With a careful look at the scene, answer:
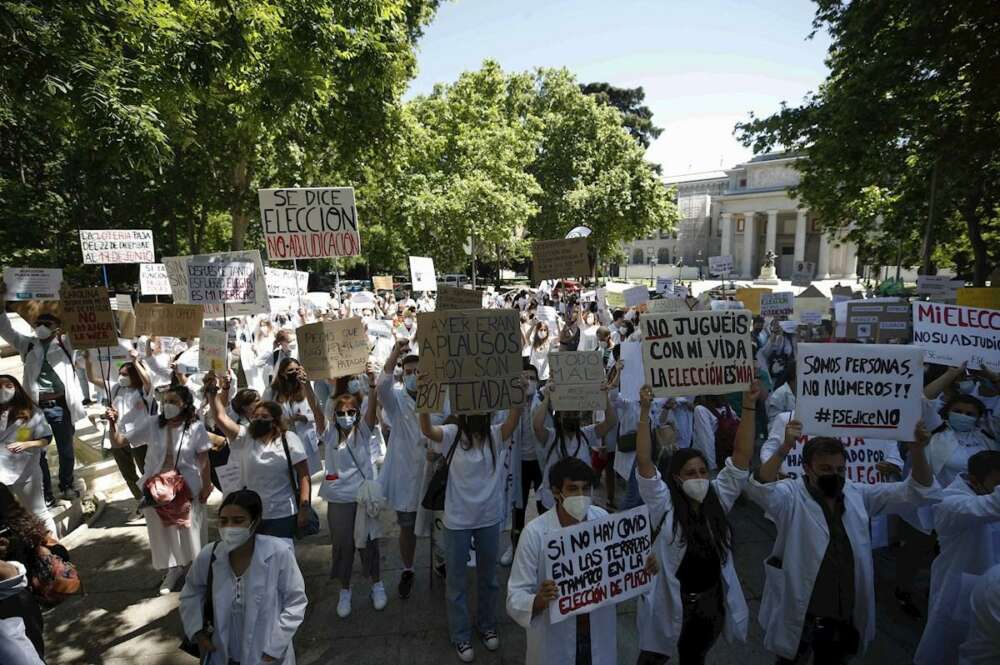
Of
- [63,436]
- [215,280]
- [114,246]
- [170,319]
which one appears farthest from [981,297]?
[114,246]

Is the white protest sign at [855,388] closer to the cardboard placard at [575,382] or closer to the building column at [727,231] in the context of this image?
the cardboard placard at [575,382]

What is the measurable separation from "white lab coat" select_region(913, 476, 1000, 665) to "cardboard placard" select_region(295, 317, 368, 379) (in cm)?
447

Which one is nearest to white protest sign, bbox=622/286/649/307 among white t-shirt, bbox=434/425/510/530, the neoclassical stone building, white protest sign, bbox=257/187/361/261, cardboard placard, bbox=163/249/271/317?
white protest sign, bbox=257/187/361/261

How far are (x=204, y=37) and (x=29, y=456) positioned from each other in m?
6.46

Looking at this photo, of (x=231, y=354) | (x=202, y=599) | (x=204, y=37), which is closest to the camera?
(x=202, y=599)

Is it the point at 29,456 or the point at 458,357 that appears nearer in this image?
the point at 458,357

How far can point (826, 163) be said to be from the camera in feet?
49.8

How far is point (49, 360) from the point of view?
646 cm

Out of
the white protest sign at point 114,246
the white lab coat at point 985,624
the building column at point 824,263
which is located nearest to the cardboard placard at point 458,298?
the white lab coat at point 985,624

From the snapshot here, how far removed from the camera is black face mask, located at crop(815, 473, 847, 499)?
330 centimetres

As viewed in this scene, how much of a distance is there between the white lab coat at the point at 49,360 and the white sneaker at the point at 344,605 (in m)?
4.34

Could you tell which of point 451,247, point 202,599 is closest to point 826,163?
point 202,599

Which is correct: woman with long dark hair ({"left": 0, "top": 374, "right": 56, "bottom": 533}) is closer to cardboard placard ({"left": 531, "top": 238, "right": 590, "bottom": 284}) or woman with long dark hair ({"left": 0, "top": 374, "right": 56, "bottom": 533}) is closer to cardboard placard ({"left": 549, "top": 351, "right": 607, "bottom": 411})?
cardboard placard ({"left": 549, "top": 351, "right": 607, "bottom": 411})

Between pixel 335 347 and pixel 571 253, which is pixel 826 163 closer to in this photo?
pixel 571 253
